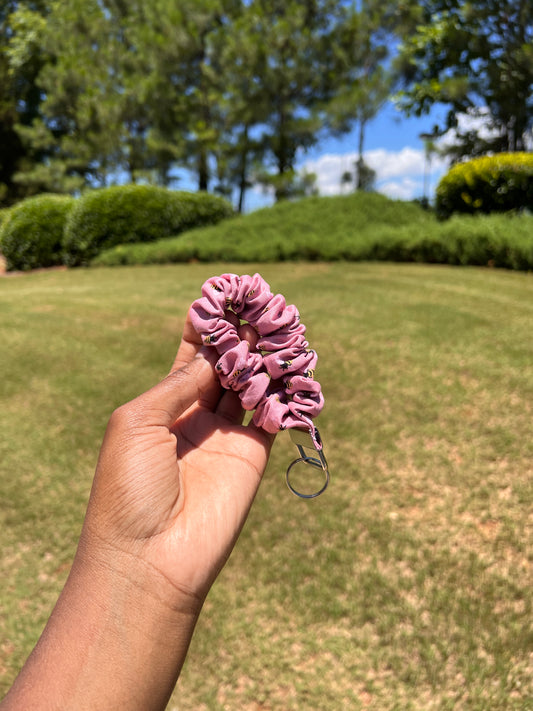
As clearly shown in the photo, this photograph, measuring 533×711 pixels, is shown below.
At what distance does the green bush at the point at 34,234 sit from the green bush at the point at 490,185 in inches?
411

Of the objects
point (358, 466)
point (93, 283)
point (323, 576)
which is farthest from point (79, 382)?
point (93, 283)

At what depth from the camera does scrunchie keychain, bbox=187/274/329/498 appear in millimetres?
1639

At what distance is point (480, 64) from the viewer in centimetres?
1798

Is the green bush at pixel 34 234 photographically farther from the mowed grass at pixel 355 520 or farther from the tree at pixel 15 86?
the tree at pixel 15 86

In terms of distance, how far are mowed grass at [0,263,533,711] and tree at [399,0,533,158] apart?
14.6m

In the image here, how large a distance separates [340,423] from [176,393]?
2.87 meters

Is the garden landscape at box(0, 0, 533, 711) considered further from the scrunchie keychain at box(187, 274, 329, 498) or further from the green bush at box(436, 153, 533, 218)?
the scrunchie keychain at box(187, 274, 329, 498)

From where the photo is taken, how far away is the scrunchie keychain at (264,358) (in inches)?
64.5

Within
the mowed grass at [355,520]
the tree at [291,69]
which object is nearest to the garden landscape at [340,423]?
the mowed grass at [355,520]

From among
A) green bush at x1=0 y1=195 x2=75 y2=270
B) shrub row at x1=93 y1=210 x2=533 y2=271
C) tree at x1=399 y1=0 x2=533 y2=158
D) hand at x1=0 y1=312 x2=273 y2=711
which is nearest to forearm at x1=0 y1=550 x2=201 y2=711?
hand at x1=0 y1=312 x2=273 y2=711

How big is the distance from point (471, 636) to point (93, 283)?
900cm

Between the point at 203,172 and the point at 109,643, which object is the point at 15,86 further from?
the point at 109,643

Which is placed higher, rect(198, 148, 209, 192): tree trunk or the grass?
rect(198, 148, 209, 192): tree trunk

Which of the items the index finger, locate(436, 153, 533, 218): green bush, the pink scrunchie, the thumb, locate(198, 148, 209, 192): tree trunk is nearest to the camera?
the thumb
